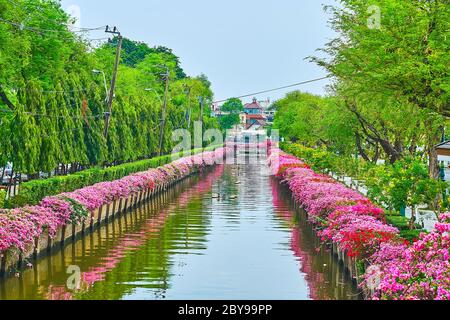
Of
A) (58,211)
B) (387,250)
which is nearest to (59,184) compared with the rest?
(58,211)

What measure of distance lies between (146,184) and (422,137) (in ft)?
51.6

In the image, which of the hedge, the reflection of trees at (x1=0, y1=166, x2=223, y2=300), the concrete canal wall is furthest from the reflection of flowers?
the hedge

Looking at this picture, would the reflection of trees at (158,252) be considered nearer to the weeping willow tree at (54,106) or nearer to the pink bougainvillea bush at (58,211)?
the pink bougainvillea bush at (58,211)

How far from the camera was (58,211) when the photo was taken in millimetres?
25766

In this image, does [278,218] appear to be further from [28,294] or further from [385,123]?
[28,294]

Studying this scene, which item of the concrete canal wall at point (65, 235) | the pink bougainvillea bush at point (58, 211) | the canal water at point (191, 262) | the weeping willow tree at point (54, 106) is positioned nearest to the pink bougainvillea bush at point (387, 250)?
the canal water at point (191, 262)

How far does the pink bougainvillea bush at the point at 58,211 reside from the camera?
20.2 m

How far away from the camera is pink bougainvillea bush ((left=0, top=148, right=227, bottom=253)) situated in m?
20.2

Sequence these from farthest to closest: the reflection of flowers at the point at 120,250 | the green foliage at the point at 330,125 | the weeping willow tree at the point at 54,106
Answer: the green foliage at the point at 330,125 < the weeping willow tree at the point at 54,106 < the reflection of flowers at the point at 120,250

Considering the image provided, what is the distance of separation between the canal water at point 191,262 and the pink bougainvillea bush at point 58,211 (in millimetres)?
941

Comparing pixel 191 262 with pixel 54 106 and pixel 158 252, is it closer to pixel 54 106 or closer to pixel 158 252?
pixel 158 252

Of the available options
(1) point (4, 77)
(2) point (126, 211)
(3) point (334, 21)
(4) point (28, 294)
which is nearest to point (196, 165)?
(1) point (4, 77)

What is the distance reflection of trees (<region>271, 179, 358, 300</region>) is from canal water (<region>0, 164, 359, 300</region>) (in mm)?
26

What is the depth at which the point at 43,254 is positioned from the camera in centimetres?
2409
